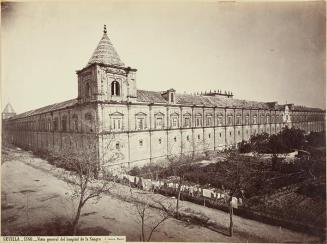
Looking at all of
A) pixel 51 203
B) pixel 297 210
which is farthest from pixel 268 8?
pixel 51 203

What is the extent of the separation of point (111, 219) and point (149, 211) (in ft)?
5.53

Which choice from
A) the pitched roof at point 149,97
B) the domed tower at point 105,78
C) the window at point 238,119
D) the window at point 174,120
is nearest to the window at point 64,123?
the domed tower at point 105,78

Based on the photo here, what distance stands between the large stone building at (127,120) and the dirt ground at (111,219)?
10.1 feet

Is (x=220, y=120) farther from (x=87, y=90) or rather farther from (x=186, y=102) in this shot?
(x=87, y=90)

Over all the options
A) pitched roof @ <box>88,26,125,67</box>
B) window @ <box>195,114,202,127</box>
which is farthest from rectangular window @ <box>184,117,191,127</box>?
pitched roof @ <box>88,26,125,67</box>

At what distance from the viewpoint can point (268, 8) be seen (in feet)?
33.4

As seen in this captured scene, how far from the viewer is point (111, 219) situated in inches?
420

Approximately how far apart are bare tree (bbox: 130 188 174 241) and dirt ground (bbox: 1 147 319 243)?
16 centimetres

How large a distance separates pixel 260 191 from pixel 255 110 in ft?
64.0

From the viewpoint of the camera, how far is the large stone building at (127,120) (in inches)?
650

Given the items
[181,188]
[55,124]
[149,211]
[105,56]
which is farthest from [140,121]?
[149,211]

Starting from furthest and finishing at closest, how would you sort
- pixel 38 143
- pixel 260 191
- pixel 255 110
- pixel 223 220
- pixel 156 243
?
pixel 255 110
pixel 38 143
pixel 260 191
pixel 223 220
pixel 156 243

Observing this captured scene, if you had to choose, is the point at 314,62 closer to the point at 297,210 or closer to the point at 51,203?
the point at 297,210

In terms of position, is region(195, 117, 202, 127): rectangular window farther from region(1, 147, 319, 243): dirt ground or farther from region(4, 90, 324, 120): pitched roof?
region(1, 147, 319, 243): dirt ground
